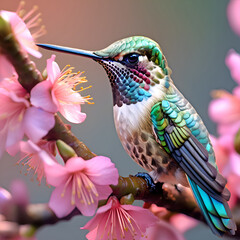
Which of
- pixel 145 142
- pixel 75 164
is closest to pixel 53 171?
pixel 75 164

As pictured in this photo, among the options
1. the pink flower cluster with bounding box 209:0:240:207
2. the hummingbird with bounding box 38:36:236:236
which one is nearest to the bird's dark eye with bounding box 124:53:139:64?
the hummingbird with bounding box 38:36:236:236

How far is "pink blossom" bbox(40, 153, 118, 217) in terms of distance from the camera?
0.83 ft

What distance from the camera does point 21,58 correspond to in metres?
0.25

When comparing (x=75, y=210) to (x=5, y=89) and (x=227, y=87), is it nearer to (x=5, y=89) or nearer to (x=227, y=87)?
(x=5, y=89)

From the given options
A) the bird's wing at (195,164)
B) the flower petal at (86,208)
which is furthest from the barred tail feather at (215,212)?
the flower petal at (86,208)

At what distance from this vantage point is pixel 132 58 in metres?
0.35

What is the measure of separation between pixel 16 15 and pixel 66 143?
0.35 ft

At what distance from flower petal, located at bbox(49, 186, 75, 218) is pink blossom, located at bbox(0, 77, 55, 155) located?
47mm

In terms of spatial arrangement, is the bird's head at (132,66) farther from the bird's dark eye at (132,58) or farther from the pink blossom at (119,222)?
the pink blossom at (119,222)

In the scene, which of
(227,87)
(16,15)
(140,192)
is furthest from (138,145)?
(227,87)

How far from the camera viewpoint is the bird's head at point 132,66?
0.34 m

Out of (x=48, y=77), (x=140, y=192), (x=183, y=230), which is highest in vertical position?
(x=48, y=77)

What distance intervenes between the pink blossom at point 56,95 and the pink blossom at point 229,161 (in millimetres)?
159

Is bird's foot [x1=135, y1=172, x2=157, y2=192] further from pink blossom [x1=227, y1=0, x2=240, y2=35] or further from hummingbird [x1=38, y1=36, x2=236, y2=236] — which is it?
pink blossom [x1=227, y1=0, x2=240, y2=35]
